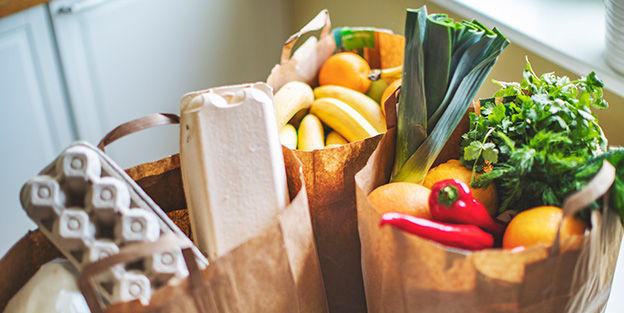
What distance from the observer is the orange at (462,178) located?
690mm

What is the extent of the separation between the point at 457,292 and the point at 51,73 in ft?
3.81

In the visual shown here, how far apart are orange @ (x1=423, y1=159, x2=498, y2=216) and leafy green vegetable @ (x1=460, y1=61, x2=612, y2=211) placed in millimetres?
12

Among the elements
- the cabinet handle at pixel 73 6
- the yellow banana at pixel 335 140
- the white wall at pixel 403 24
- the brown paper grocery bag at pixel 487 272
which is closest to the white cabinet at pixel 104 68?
the cabinet handle at pixel 73 6

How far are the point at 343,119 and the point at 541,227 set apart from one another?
437mm

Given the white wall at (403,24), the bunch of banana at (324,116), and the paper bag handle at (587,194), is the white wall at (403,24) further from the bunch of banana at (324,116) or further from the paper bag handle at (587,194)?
the paper bag handle at (587,194)

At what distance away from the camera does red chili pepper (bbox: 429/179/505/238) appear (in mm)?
602

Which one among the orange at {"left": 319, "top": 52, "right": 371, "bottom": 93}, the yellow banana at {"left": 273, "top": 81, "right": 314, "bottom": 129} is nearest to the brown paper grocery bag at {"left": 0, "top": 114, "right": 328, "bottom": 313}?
the yellow banana at {"left": 273, "top": 81, "right": 314, "bottom": 129}

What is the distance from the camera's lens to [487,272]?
0.53 metres

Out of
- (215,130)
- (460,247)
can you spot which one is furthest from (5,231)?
(460,247)

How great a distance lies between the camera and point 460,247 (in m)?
0.58

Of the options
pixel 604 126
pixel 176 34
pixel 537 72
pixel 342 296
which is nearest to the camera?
pixel 342 296

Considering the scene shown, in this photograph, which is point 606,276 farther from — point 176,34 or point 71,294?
point 176,34

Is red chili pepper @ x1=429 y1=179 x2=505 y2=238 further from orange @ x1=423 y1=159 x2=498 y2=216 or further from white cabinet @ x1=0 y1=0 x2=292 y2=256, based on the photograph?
white cabinet @ x1=0 y1=0 x2=292 y2=256

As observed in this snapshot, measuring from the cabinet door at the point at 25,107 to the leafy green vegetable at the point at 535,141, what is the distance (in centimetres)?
106
